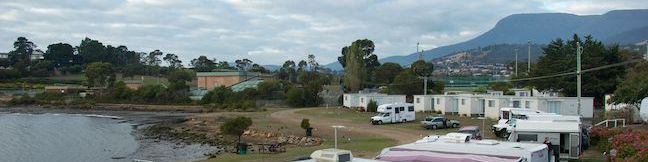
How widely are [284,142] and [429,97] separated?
22.6 metres

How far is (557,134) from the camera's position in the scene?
21656 mm

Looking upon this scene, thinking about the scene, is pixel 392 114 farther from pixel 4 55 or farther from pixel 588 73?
pixel 4 55

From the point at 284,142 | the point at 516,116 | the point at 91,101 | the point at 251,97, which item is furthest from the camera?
the point at 91,101

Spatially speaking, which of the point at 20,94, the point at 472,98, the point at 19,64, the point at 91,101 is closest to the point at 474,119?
the point at 472,98

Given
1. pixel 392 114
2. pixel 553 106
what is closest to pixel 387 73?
pixel 392 114

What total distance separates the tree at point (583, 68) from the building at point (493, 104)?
430 inches

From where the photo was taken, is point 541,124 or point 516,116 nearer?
point 541,124

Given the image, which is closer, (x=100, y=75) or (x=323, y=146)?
(x=323, y=146)

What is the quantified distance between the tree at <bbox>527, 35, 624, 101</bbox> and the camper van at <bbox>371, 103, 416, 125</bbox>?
19394 millimetres

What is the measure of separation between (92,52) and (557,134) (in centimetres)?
18472

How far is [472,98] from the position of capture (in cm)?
5181

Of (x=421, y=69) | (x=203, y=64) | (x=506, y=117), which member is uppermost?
(x=203, y=64)

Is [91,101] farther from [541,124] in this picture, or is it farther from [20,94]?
[541,124]

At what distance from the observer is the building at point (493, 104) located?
43938 mm
